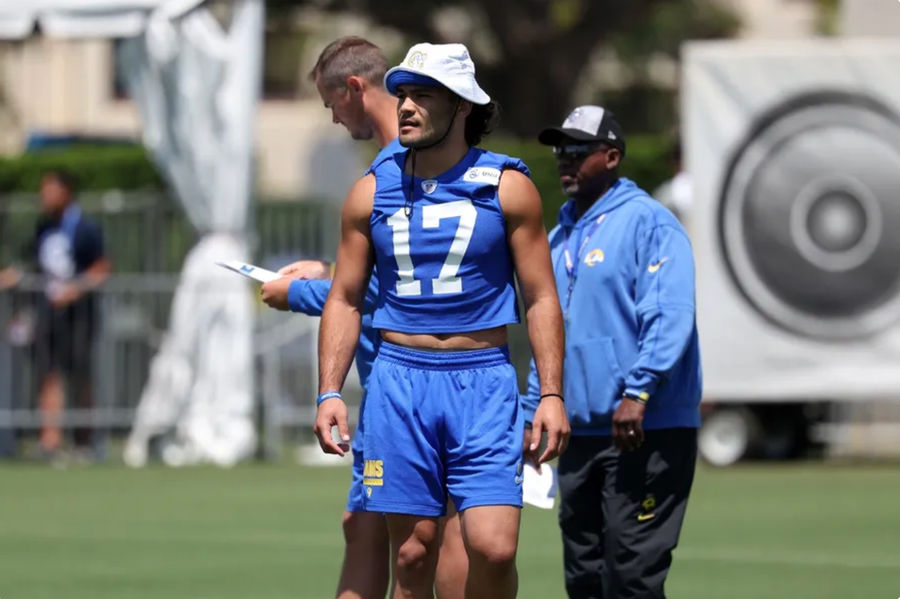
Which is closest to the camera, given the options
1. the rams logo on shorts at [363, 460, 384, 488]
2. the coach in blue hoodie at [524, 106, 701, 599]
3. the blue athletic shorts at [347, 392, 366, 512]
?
the rams logo on shorts at [363, 460, 384, 488]

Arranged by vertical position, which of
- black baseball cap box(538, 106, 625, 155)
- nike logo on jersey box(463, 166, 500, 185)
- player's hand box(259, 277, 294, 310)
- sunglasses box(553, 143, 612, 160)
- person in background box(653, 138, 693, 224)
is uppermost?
black baseball cap box(538, 106, 625, 155)

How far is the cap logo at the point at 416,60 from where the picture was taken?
23.0ft

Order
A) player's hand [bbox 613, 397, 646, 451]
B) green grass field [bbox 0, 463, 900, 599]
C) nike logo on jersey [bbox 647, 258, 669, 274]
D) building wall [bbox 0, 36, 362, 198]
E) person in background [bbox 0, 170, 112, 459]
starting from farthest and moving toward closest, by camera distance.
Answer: building wall [bbox 0, 36, 362, 198] → person in background [bbox 0, 170, 112, 459] → green grass field [bbox 0, 463, 900, 599] → nike logo on jersey [bbox 647, 258, 669, 274] → player's hand [bbox 613, 397, 646, 451]

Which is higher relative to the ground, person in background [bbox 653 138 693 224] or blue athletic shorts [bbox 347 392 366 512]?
person in background [bbox 653 138 693 224]

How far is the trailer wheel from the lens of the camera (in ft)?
56.9

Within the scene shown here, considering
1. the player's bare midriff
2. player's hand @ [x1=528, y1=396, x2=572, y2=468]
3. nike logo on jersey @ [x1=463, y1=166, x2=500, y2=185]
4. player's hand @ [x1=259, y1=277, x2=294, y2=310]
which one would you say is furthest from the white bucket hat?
player's hand @ [x1=259, y1=277, x2=294, y2=310]

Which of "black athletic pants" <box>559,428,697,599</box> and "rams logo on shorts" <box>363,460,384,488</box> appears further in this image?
"black athletic pants" <box>559,428,697,599</box>

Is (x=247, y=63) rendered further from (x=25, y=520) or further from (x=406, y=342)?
(x=406, y=342)

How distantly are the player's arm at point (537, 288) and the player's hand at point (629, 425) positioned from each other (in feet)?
2.37

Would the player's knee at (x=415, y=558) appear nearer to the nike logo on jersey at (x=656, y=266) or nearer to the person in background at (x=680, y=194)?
the nike logo on jersey at (x=656, y=266)

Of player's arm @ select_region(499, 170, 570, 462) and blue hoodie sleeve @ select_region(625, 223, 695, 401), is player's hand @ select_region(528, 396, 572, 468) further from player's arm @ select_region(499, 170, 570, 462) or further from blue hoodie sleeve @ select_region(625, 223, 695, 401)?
blue hoodie sleeve @ select_region(625, 223, 695, 401)

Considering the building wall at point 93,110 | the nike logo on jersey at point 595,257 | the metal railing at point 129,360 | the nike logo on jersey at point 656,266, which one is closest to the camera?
the nike logo on jersey at point 656,266

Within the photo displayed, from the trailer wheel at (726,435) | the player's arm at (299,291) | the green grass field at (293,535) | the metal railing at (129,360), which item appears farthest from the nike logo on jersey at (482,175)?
the metal railing at (129,360)

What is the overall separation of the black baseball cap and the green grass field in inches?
98.2
